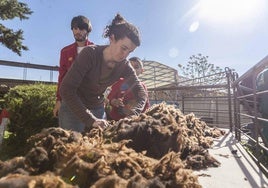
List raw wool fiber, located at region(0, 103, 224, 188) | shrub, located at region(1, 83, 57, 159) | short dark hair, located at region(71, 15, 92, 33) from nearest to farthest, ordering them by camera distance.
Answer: raw wool fiber, located at region(0, 103, 224, 188) → short dark hair, located at region(71, 15, 92, 33) → shrub, located at region(1, 83, 57, 159)

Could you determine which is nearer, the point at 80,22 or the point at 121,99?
the point at 80,22

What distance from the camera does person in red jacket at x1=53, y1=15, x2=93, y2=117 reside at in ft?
11.9

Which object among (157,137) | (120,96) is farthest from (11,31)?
(157,137)

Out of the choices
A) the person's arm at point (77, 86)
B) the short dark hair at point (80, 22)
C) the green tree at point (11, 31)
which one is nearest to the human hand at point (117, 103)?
the short dark hair at point (80, 22)

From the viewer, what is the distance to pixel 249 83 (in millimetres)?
5473

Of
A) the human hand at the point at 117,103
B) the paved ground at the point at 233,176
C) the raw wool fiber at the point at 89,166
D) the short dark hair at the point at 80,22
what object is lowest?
the paved ground at the point at 233,176

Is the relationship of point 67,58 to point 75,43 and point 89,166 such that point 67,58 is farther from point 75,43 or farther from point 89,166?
point 89,166

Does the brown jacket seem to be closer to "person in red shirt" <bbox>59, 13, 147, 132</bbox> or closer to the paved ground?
"person in red shirt" <bbox>59, 13, 147, 132</bbox>

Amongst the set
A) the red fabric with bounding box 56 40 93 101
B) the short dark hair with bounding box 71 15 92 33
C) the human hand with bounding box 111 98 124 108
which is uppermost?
the short dark hair with bounding box 71 15 92 33

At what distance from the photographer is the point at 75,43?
12.8 feet

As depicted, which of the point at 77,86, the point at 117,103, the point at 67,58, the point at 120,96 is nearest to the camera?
the point at 77,86

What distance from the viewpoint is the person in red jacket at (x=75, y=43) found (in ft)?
11.9

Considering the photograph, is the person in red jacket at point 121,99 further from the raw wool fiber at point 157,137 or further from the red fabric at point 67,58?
the raw wool fiber at point 157,137

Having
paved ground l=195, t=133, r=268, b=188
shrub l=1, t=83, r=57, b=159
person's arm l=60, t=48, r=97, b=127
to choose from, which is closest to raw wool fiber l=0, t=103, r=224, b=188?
paved ground l=195, t=133, r=268, b=188
